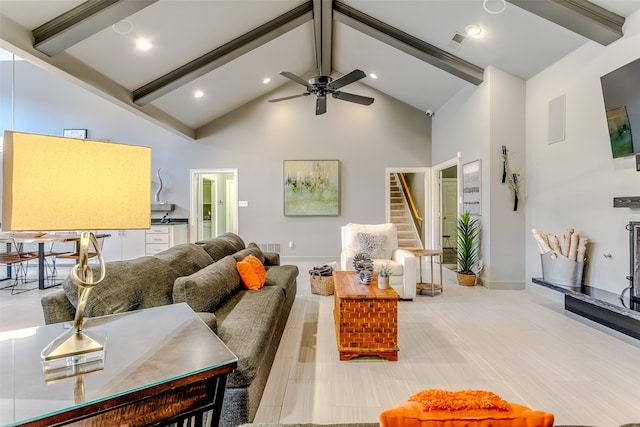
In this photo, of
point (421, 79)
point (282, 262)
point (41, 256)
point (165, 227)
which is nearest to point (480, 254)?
point (421, 79)

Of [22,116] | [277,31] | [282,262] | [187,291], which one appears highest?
[277,31]

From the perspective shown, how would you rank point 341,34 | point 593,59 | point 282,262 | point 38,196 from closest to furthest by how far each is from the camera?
1. point 38,196
2. point 593,59
3. point 341,34
4. point 282,262

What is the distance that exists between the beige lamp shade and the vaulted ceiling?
295cm

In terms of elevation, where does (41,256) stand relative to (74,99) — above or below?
below

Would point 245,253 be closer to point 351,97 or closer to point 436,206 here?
point 351,97

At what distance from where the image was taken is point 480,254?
5.00 metres

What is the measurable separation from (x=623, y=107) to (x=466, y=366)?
9.44 feet

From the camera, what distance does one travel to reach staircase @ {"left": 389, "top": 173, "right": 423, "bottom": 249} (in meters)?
7.78

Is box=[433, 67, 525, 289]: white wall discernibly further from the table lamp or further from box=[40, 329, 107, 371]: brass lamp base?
box=[40, 329, 107, 371]: brass lamp base

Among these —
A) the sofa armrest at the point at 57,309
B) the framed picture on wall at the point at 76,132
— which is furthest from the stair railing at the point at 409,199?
the framed picture on wall at the point at 76,132

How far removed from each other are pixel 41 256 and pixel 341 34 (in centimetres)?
582

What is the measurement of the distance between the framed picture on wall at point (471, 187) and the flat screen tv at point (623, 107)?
73.3 inches

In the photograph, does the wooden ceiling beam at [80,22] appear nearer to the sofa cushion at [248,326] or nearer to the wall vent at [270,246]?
the sofa cushion at [248,326]

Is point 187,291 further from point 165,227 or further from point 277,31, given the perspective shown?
point 165,227
